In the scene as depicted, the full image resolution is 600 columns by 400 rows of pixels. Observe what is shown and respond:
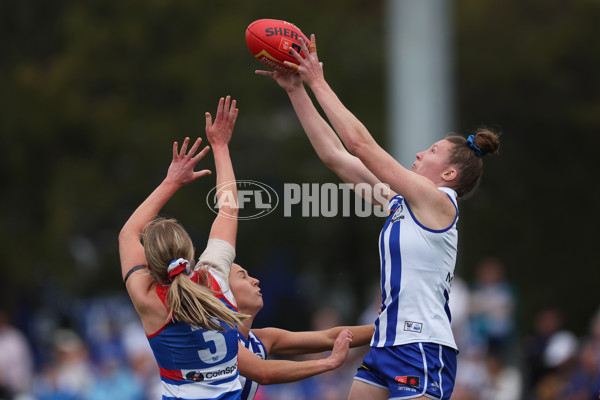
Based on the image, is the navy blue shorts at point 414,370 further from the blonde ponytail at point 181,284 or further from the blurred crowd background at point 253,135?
the blurred crowd background at point 253,135

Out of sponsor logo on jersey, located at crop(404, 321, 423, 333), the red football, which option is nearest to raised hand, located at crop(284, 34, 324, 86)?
the red football

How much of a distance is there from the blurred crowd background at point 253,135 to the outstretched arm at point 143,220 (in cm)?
1042

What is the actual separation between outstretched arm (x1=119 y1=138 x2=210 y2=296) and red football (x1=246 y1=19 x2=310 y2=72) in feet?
2.05

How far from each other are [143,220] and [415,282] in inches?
58.1

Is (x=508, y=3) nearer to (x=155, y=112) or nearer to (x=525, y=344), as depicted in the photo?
(x=155, y=112)

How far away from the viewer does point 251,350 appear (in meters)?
4.93

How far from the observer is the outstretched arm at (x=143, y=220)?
14.6ft

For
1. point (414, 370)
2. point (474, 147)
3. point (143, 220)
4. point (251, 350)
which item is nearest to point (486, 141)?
point (474, 147)

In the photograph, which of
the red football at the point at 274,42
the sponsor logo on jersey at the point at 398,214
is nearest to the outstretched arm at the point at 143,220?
Result: the red football at the point at 274,42

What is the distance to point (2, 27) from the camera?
17000 mm

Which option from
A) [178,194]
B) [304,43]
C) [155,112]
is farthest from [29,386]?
[304,43]

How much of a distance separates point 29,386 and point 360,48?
926 cm

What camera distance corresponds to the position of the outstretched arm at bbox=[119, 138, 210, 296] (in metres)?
4.44

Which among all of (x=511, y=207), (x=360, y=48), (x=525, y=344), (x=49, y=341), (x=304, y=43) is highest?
(x=360, y=48)
